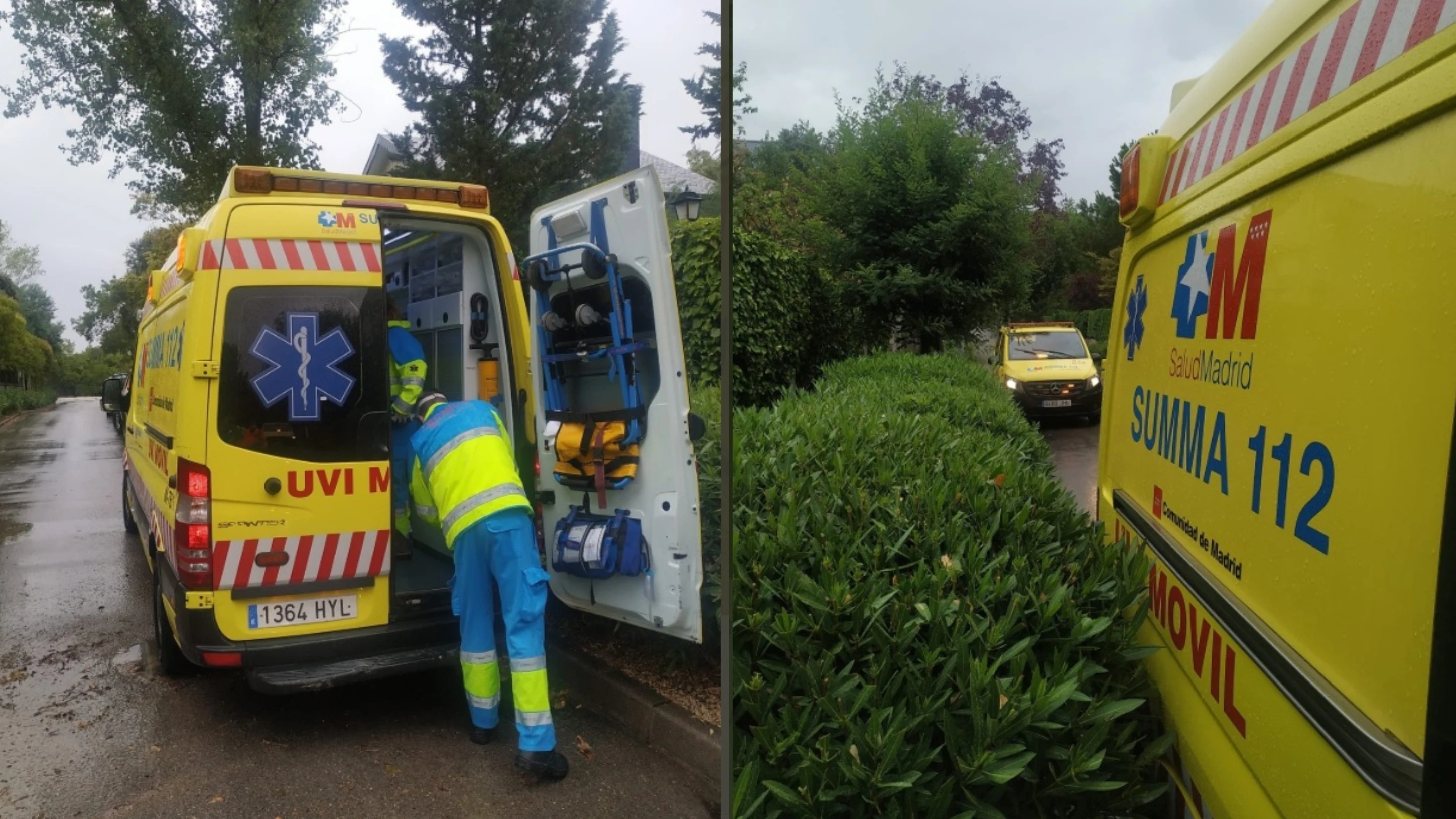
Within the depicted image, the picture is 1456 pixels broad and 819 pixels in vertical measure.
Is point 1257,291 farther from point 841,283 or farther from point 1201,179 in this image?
point 841,283

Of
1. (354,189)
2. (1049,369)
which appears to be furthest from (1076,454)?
(354,189)

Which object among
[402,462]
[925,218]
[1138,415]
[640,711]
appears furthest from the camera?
[402,462]

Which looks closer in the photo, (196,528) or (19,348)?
(19,348)

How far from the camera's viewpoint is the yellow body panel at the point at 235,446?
237cm

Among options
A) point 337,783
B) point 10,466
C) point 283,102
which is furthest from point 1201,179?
point 10,466

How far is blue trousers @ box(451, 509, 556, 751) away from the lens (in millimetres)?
2303

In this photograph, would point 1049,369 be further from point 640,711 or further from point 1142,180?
point 640,711

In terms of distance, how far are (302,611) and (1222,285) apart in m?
2.29

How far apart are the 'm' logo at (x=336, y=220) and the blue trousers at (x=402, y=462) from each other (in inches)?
22.9

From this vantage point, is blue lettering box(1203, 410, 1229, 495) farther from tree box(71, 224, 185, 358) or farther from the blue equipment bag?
tree box(71, 224, 185, 358)

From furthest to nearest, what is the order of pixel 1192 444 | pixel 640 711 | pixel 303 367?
pixel 303 367
pixel 640 711
pixel 1192 444

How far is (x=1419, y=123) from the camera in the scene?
73 cm

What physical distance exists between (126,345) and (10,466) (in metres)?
0.45

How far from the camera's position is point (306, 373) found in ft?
8.38
